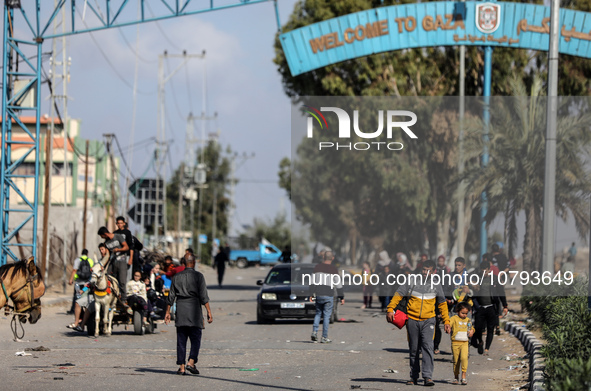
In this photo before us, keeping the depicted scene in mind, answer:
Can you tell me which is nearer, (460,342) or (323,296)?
(460,342)

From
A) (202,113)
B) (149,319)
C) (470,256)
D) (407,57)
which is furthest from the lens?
(202,113)

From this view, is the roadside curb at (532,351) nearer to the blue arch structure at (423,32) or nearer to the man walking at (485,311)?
the man walking at (485,311)

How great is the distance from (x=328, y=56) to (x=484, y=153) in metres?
5.51

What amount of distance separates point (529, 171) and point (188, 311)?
12406 mm

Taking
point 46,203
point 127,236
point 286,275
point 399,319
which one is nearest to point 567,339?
point 399,319

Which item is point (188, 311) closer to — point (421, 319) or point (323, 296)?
point (421, 319)

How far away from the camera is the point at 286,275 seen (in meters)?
23.5

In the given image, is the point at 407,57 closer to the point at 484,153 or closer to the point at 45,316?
the point at 484,153

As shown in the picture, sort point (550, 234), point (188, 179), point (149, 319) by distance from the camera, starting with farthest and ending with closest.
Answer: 1. point (188, 179)
2. point (149, 319)
3. point (550, 234)

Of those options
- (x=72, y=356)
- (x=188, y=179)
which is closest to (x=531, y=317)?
(x=72, y=356)

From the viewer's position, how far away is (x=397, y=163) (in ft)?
69.8

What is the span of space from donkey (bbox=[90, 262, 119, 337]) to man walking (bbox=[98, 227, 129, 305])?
23.1 inches

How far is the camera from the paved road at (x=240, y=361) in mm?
11492

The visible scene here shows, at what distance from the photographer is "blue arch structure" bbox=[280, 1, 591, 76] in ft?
80.5
